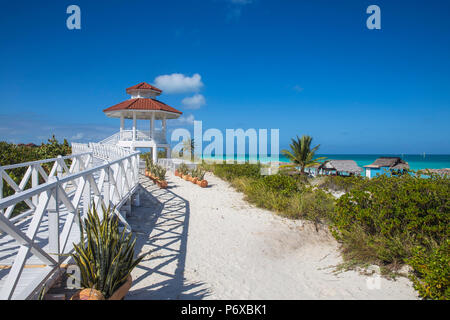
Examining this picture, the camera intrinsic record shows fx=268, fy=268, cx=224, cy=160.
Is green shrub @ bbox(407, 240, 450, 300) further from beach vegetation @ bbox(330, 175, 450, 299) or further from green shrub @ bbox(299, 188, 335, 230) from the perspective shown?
green shrub @ bbox(299, 188, 335, 230)

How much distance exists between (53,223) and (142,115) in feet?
61.5

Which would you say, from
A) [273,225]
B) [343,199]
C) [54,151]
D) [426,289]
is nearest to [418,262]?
[426,289]

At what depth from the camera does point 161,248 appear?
5926mm

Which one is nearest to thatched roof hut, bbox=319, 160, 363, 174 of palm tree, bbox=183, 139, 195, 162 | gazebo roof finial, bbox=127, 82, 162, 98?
palm tree, bbox=183, 139, 195, 162

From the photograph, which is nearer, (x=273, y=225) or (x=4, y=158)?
(x=273, y=225)

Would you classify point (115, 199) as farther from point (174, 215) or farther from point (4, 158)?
point (4, 158)

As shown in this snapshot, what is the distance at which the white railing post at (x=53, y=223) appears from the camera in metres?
3.15

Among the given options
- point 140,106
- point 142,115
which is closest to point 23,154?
point 140,106

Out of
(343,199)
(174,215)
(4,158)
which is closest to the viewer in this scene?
(343,199)
